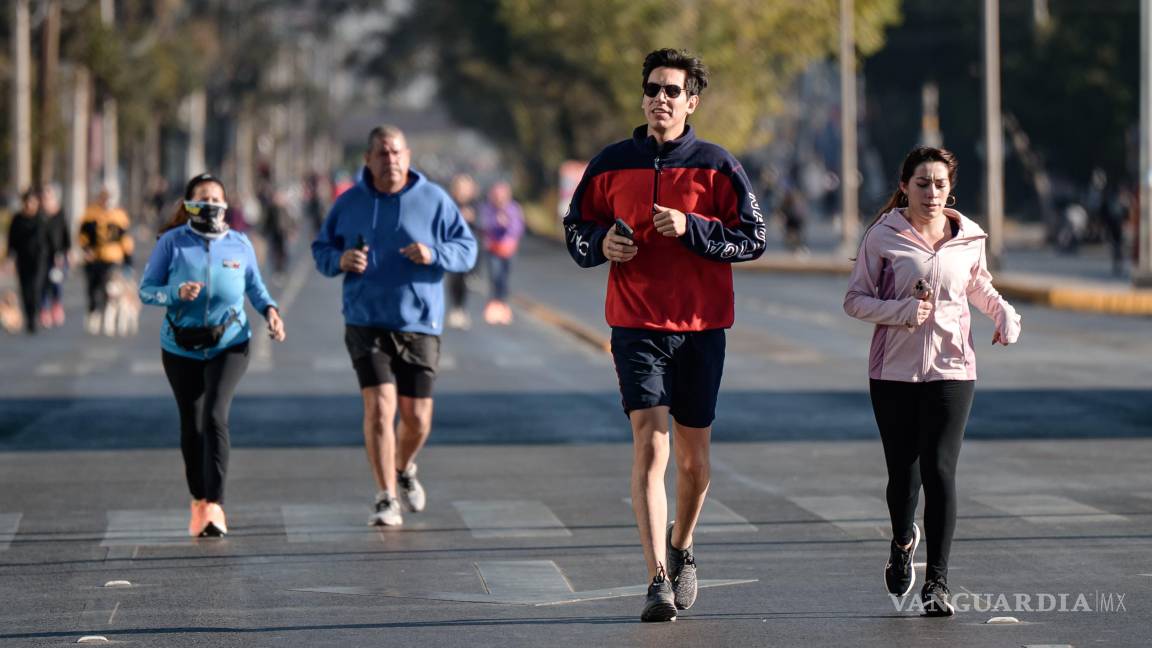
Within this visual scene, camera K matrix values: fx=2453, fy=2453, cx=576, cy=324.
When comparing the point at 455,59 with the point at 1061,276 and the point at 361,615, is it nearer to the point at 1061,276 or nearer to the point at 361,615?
the point at 1061,276

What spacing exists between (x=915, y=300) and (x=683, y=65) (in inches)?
45.4

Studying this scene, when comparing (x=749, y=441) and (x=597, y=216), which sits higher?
(x=597, y=216)

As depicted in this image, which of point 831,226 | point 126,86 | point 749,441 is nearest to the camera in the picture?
point 749,441

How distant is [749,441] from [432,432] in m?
2.23

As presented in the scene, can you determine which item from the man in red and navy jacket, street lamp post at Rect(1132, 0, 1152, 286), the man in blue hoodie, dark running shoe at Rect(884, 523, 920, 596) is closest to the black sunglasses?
the man in red and navy jacket

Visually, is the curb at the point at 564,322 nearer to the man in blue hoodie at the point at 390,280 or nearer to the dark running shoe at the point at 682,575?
the man in blue hoodie at the point at 390,280

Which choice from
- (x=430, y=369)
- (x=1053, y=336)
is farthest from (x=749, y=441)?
(x=1053, y=336)

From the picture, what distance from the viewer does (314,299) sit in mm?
38156

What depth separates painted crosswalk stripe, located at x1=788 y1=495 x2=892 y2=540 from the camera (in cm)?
1112

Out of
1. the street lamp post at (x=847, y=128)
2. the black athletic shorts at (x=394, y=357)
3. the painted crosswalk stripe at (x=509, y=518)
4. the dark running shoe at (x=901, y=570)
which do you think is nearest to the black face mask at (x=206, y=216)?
the black athletic shorts at (x=394, y=357)

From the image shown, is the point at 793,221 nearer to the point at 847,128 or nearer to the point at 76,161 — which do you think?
the point at 847,128

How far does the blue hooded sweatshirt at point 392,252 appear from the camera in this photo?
11.6 meters

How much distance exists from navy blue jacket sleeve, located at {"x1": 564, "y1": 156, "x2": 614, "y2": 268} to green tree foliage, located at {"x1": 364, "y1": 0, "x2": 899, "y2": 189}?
174ft

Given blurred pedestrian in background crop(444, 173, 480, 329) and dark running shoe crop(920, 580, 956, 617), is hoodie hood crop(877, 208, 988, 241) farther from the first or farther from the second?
blurred pedestrian in background crop(444, 173, 480, 329)
